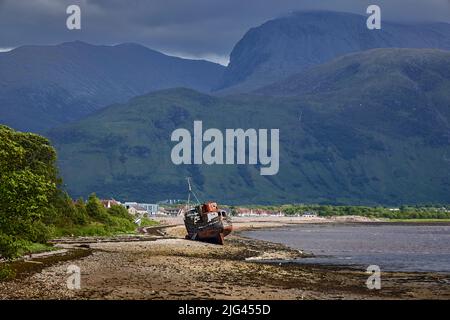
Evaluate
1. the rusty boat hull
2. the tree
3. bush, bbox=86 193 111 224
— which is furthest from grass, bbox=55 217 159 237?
the tree

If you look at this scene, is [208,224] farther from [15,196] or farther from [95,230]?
[15,196]

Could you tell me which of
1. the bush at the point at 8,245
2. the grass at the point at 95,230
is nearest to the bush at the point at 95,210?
the grass at the point at 95,230

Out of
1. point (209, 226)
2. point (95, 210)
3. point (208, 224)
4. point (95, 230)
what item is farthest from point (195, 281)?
point (95, 210)

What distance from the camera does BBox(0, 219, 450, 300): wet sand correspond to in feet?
142

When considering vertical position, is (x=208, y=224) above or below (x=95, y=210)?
below

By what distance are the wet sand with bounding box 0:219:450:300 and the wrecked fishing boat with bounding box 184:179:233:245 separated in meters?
37.7

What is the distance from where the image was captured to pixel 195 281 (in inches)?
2012

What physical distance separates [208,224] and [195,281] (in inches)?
2446

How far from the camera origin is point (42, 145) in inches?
3342

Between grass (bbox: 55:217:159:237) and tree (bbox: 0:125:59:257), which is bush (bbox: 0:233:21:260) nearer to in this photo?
tree (bbox: 0:125:59:257)

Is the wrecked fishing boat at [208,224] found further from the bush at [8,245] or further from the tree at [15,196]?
the bush at [8,245]
